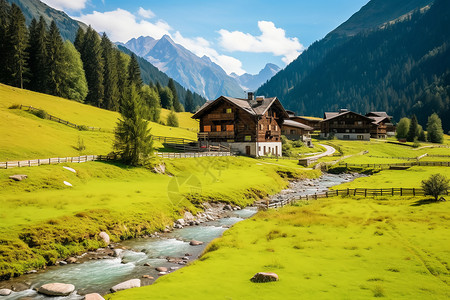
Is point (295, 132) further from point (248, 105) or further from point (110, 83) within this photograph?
point (110, 83)

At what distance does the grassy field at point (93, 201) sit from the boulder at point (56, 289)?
302 centimetres

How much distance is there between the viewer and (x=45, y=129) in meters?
55.8

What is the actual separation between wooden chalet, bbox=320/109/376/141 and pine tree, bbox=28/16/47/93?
98074mm

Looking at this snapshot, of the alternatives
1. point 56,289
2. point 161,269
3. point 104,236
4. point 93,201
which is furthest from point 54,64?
point 56,289

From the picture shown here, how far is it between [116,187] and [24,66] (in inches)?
2991

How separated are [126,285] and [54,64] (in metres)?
89.5

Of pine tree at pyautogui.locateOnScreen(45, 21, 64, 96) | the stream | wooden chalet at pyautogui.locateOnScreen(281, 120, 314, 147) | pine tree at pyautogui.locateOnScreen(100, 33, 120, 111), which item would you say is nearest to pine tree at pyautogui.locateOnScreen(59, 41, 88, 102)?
pine tree at pyautogui.locateOnScreen(45, 21, 64, 96)

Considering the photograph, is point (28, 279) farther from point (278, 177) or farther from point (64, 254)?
point (278, 177)

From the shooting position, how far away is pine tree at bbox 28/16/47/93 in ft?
289

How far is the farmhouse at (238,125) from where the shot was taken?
226ft

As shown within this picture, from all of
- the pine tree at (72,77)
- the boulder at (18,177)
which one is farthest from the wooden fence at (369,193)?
the pine tree at (72,77)

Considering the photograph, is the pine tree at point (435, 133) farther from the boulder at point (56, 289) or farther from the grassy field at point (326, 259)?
the boulder at point (56, 289)

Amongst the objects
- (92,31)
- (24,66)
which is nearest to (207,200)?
(24,66)

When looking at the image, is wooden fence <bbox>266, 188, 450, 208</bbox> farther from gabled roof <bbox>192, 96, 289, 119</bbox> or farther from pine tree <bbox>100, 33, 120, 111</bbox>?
pine tree <bbox>100, 33, 120, 111</bbox>
